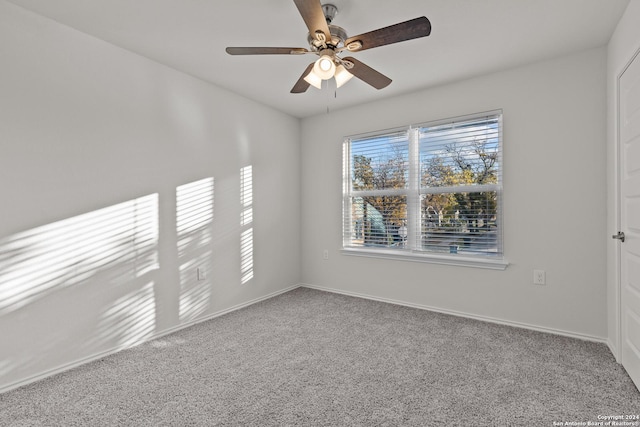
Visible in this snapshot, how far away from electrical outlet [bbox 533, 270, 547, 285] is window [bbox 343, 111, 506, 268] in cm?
27

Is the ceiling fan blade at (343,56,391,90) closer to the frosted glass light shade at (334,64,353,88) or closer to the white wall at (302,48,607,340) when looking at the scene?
the frosted glass light shade at (334,64,353,88)

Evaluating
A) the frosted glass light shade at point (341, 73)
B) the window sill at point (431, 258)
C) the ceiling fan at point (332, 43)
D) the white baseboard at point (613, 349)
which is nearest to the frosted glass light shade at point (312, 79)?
the ceiling fan at point (332, 43)

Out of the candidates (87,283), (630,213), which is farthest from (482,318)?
(87,283)

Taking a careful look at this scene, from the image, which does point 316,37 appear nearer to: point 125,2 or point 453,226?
point 125,2

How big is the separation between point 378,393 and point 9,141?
275 centimetres

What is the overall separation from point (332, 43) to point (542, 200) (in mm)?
2297

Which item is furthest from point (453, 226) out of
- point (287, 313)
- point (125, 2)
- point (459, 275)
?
point (125, 2)

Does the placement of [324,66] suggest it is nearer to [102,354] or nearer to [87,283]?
[87,283]

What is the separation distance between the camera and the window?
10.2 ft

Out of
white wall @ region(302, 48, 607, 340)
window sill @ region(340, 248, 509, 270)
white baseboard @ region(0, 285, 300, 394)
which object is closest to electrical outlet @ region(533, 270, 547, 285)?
white wall @ region(302, 48, 607, 340)

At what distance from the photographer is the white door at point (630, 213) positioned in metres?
1.93

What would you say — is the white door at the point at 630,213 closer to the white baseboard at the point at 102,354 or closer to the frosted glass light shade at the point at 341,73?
the frosted glass light shade at the point at 341,73

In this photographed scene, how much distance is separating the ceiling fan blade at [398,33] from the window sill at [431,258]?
225 cm

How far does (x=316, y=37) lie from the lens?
182 cm
